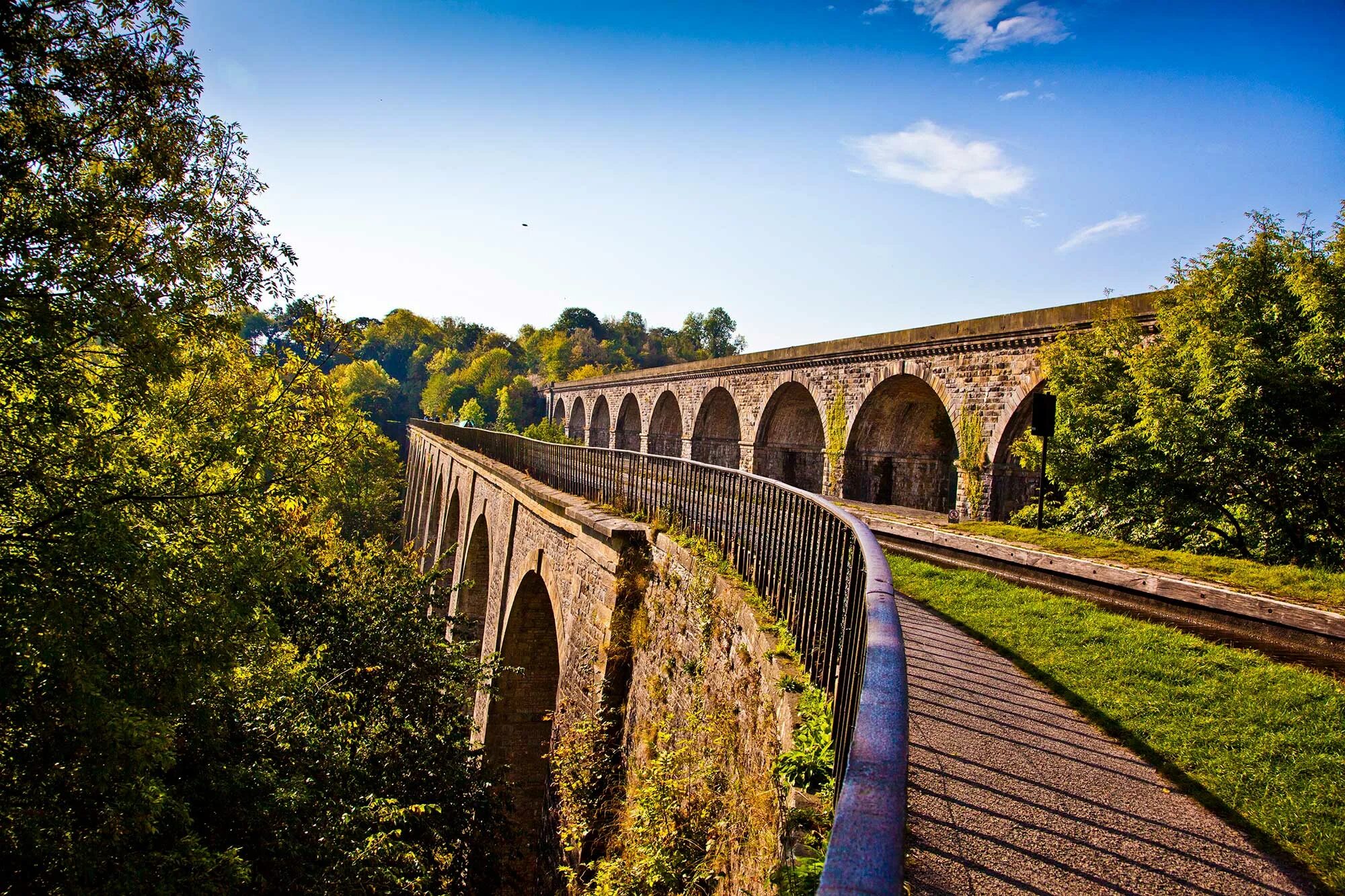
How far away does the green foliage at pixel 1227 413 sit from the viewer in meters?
7.35

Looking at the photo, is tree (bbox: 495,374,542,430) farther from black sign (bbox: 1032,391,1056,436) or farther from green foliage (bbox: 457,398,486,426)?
black sign (bbox: 1032,391,1056,436)

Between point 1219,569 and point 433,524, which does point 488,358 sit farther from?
point 1219,569

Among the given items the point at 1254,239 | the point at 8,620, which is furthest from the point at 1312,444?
the point at 8,620

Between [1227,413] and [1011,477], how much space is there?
495cm

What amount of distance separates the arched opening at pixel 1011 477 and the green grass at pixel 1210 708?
6272mm

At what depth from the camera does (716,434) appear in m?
26.1

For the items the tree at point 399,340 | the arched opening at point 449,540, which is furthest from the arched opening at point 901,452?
the tree at point 399,340

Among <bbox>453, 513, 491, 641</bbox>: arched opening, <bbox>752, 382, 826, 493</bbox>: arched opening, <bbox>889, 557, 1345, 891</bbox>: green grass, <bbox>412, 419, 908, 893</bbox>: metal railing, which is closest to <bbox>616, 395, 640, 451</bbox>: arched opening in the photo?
<bbox>752, 382, 826, 493</bbox>: arched opening

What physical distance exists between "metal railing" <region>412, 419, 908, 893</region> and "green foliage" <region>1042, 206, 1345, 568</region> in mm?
5835

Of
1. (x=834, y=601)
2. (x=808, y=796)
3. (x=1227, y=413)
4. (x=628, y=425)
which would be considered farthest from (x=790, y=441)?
(x=808, y=796)

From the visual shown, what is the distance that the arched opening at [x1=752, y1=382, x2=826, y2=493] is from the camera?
20828 millimetres

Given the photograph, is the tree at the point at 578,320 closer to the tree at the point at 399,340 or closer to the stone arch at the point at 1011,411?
the tree at the point at 399,340

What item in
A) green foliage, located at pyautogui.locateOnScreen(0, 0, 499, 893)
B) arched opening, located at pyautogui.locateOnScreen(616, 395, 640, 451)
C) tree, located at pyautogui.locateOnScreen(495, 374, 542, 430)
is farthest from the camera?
tree, located at pyautogui.locateOnScreen(495, 374, 542, 430)

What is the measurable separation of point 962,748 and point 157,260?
651 centimetres
